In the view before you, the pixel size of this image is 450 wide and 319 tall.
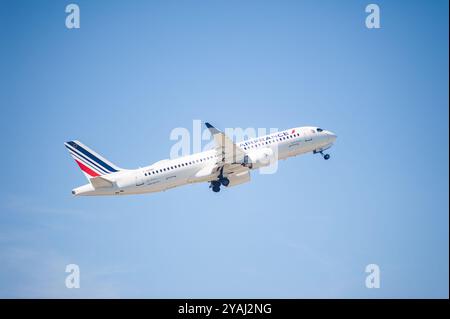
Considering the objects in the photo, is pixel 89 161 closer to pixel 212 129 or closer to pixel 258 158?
pixel 212 129

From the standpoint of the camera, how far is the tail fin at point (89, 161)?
76188 millimetres

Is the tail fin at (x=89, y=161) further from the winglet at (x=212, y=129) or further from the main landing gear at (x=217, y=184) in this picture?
the main landing gear at (x=217, y=184)

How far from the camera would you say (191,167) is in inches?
3059

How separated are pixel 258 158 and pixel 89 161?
60.0 feet

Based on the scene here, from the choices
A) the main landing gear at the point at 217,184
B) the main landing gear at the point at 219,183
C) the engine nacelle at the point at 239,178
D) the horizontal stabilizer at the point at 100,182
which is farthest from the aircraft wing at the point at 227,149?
the horizontal stabilizer at the point at 100,182

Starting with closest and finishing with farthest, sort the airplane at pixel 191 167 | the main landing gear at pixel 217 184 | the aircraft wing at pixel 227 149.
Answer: the airplane at pixel 191 167 < the aircraft wing at pixel 227 149 < the main landing gear at pixel 217 184

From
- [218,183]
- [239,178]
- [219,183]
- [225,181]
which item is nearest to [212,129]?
[225,181]

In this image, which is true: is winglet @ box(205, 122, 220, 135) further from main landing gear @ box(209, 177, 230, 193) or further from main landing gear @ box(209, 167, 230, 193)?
main landing gear @ box(209, 177, 230, 193)

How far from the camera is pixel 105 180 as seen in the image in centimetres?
7306

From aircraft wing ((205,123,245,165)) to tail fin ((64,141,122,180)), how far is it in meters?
10.9

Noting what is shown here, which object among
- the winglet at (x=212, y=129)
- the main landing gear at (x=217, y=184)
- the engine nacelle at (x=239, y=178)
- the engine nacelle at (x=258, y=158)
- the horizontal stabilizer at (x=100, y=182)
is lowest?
the horizontal stabilizer at (x=100, y=182)

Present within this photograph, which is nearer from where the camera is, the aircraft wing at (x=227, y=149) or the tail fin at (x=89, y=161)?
the aircraft wing at (x=227, y=149)
